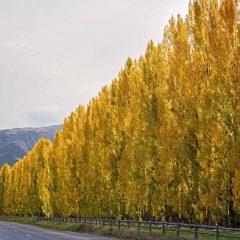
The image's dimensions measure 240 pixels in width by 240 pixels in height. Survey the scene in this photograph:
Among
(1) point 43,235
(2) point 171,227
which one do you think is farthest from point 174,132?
(1) point 43,235

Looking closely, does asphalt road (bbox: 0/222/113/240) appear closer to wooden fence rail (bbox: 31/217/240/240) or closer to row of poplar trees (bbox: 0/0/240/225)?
wooden fence rail (bbox: 31/217/240/240)

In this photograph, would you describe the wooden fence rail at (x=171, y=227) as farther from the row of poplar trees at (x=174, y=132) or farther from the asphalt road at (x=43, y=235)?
the asphalt road at (x=43, y=235)

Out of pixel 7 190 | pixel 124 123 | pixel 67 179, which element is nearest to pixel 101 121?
pixel 124 123

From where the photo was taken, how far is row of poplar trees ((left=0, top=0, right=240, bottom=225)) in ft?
62.1

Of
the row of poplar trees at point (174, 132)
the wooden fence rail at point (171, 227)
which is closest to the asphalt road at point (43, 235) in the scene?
the wooden fence rail at point (171, 227)

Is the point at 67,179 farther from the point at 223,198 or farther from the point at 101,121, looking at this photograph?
the point at 223,198

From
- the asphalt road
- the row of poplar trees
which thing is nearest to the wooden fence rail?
the row of poplar trees

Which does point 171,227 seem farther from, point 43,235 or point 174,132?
point 43,235

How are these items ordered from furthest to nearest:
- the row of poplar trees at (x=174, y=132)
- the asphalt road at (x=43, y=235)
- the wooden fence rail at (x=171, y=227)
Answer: the asphalt road at (x=43, y=235) < the row of poplar trees at (x=174, y=132) < the wooden fence rail at (x=171, y=227)

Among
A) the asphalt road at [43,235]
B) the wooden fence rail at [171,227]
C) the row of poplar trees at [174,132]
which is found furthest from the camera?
the asphalt road at [43,235]

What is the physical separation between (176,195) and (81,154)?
20.8 meters

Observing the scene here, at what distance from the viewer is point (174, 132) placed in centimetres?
2202

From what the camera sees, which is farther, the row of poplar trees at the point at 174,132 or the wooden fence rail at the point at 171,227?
the row of poplar trees at the point at 174,132

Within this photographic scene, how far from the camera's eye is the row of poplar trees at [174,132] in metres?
18.9
